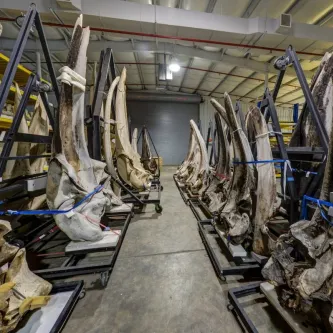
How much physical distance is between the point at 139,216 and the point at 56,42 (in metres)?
5.37

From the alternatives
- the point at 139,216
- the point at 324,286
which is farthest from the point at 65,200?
the point at 324,286

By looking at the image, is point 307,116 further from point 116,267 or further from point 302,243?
point 116,267

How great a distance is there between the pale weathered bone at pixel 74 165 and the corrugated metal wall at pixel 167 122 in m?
8.77

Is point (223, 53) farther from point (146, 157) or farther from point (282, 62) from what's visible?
point (282, 62)

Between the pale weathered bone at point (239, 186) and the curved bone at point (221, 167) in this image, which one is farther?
the curved bone at point (221, 167)

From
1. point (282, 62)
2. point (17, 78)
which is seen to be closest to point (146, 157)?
point (17, 78)

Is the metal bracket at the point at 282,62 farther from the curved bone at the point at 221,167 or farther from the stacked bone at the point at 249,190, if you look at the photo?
the curved bone at the point at 221,167

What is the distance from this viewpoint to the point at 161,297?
1305mm

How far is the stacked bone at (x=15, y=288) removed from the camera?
Result: 0.95 m

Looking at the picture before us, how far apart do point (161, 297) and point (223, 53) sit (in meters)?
6.43

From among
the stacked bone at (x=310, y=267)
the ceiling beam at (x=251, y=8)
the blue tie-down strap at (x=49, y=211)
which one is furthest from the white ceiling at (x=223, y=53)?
the stacked bone at (x=310, y=267)

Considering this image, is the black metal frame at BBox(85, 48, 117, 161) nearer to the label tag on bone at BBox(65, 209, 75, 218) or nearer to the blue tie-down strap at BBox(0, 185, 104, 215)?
the blue tie-down strap at BBox(0, 185, 104, 215)

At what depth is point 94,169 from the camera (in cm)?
201

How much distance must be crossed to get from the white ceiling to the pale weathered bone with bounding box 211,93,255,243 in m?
3.19
